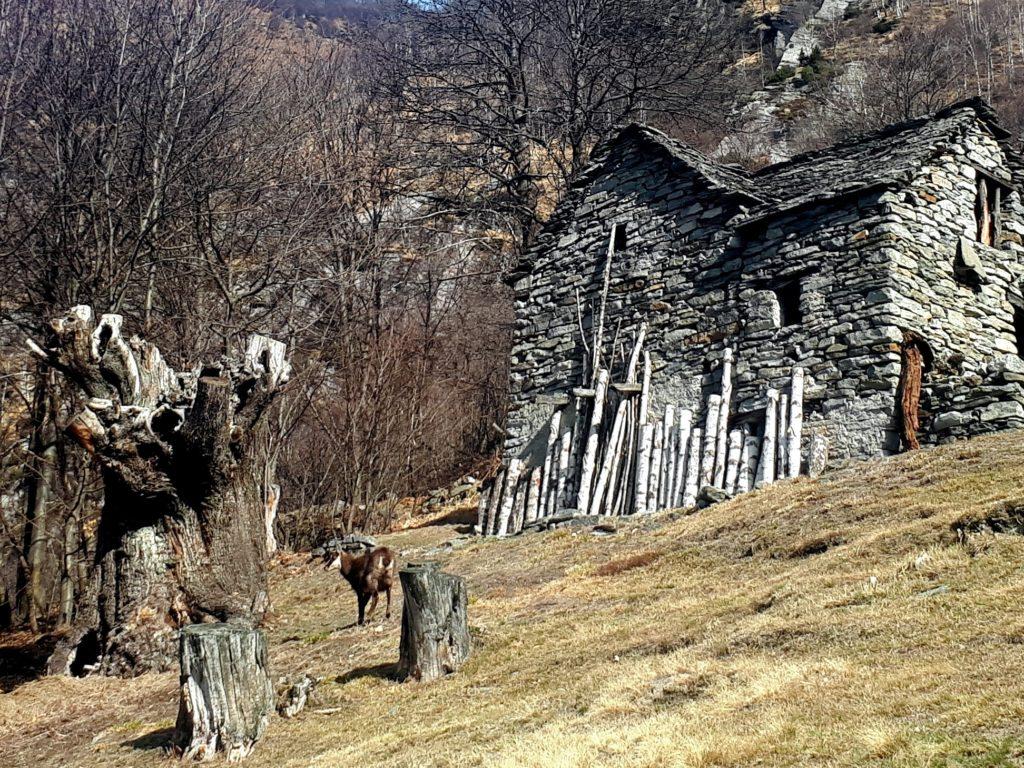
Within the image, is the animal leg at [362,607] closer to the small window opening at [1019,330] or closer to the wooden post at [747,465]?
the wooden post at [747,465]

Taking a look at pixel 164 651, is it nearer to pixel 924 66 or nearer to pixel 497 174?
pixel 497 174

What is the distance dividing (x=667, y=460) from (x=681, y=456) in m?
0.30

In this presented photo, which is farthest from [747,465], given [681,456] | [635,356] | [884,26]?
[884,26]

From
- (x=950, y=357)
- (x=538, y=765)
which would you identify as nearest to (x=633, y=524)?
(x=950, y=357)

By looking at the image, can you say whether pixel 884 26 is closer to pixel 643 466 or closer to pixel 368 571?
pixel 643 466

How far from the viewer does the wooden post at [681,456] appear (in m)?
13.9

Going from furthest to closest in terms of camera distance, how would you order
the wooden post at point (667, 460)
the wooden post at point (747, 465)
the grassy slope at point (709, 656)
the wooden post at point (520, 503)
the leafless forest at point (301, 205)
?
the wooden post at point (520, 503)
the leafless forest at point (301, 205)
the wooden post at point (667, 460)
the wooden post at point (747, 465)
the grassy slope at point (709, 656)

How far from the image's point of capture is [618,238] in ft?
54.6

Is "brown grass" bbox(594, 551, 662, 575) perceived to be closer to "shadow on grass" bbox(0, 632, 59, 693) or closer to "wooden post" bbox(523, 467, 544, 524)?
"wooden post" bbox(523, 467, 544, 524)

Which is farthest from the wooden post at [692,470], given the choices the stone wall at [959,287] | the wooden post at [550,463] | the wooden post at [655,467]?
the stone wall at [959,287]

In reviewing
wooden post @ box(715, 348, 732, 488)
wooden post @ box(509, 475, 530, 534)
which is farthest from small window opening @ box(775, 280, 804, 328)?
wooden post @ box(509, 475, 530, 534)

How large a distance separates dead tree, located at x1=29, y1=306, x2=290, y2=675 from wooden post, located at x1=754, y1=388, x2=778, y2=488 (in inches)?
244

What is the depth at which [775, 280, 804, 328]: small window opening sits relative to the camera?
14289mm

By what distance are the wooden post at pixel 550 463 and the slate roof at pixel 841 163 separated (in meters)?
4.02
